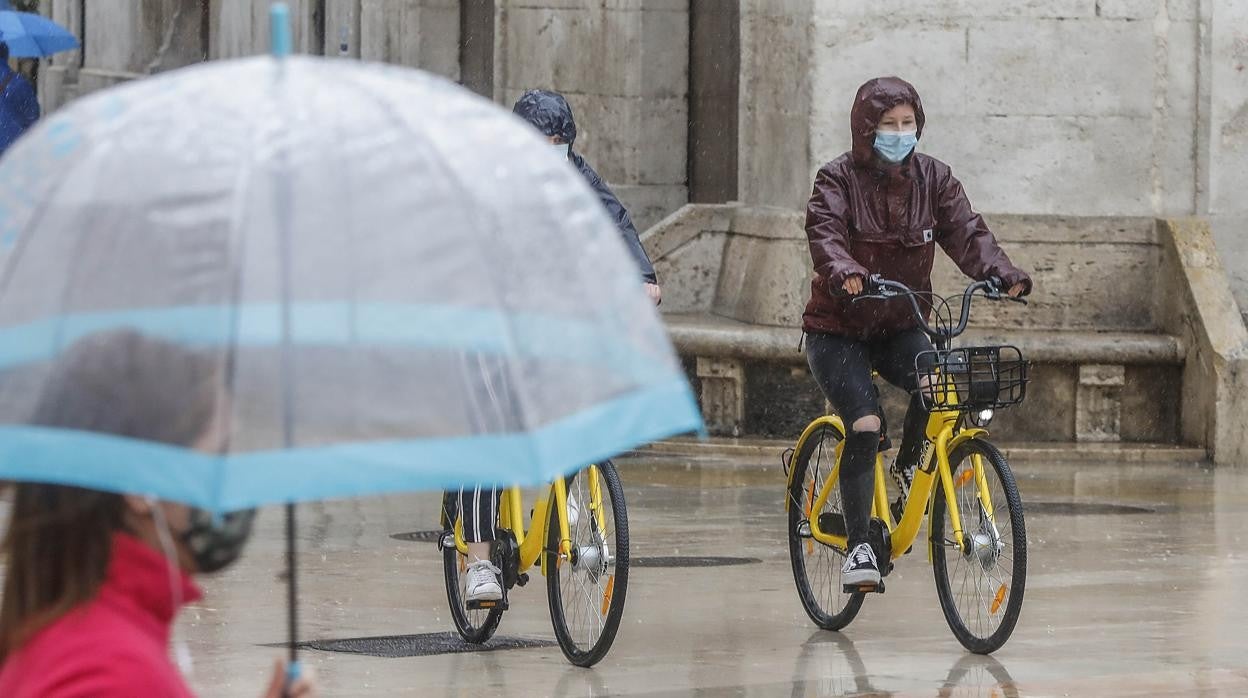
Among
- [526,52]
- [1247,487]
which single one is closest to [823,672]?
[1247,487]

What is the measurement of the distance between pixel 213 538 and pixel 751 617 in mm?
5736

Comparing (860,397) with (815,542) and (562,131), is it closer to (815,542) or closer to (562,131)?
(815,542)

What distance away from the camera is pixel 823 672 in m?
7.26

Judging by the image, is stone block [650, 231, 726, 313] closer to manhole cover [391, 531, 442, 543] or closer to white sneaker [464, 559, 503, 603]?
manhole cover [391, 531, 442, 543]

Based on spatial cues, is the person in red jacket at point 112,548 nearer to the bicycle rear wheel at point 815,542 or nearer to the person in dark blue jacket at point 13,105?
the bicycle rear wheel at point 815,542

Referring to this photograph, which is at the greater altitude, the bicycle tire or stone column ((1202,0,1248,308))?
stone column ((1202,0,1248,308))

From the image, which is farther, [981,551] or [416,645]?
[416,645]

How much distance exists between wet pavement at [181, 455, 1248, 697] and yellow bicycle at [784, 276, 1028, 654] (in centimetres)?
15

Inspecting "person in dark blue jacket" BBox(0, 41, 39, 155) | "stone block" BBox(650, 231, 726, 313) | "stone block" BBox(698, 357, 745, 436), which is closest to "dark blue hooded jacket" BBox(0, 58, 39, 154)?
"person in dark blue jacket" BBox(0, 41, 39, 155)

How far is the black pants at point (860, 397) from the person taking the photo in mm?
7766

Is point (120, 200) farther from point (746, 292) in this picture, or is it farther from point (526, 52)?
point (526, 52)

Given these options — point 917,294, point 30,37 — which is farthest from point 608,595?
point 30,37

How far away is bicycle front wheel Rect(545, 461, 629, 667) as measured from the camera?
23.2 feet

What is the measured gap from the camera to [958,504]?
25.0 feet
